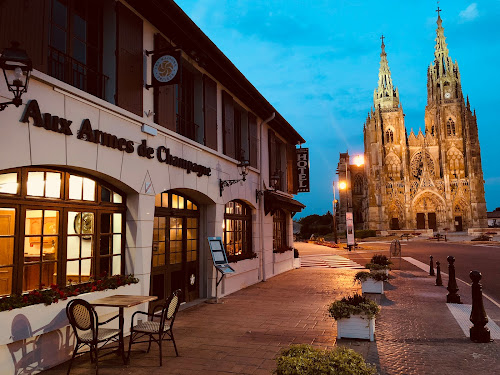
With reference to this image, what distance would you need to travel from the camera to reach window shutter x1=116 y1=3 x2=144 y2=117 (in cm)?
688

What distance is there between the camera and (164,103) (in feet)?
26.9

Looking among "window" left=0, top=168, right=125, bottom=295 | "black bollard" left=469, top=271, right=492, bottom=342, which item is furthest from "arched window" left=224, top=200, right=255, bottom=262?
"black bollard" left=469, top=271, right=492, bottom=342

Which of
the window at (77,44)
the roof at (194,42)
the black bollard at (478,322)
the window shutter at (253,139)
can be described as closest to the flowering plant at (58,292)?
the window at (77,44)

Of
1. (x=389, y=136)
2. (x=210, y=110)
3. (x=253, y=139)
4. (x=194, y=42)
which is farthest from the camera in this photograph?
(x=389, y=136)

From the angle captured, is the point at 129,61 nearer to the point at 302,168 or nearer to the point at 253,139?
the point at 253,139

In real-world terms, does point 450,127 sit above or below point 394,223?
above

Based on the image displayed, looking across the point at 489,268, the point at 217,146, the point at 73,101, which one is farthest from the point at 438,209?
the point at 73,101

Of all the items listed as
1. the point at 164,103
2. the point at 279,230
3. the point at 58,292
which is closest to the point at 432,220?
the point at 279,230

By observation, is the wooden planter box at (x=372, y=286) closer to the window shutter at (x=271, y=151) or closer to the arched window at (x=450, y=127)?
the window shutter at (x=271, y=151)

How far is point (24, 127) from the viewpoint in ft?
15.9

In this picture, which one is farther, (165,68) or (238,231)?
(238,231)

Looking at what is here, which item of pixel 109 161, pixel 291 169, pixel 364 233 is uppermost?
pixel 291 169

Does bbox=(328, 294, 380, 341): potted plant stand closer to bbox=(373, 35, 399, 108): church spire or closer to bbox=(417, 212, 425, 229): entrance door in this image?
bbox=(417, 212, 425, 229): entrance door

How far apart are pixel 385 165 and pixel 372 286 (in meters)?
66.8
